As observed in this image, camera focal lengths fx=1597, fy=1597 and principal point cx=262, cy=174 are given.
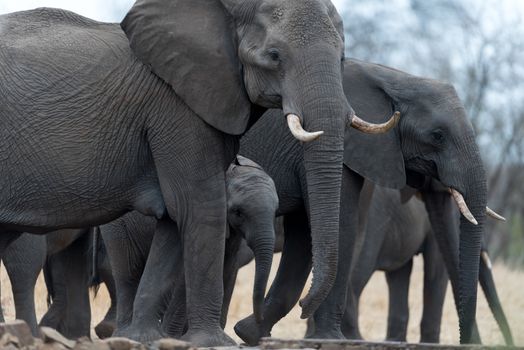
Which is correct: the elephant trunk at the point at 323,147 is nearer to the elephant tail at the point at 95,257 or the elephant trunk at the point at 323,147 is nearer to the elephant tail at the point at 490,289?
the elephant tail at the point at 95,257

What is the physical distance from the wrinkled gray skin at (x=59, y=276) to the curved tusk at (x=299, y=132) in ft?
9.75

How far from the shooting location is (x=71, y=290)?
1099cm

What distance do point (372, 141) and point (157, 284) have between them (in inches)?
90.1

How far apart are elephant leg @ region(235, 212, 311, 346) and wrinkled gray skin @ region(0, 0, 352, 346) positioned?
165 cm

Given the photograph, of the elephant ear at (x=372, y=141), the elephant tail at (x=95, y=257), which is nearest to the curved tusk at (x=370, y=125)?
the elephant ear at (x=372, y=141)

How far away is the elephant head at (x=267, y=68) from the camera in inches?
309

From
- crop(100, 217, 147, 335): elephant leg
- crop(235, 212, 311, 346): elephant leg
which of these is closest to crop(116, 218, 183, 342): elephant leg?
crop(100, 217, 147, 335): elephant leg

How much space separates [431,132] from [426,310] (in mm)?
4002

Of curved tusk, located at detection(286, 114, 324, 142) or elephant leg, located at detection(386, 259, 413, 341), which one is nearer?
curved tusk, located at detection(286, 114, 324, 142)

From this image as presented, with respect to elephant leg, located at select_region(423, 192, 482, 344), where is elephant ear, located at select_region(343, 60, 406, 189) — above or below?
above

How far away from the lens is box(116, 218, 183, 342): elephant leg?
8328 mm

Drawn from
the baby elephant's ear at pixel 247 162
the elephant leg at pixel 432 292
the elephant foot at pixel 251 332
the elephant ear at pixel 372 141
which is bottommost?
the elephant leg at pixel 432 292

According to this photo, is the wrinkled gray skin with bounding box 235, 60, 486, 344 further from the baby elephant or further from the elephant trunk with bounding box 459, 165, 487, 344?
the baby elephant

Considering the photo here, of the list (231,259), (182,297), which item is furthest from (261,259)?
(231,259)
